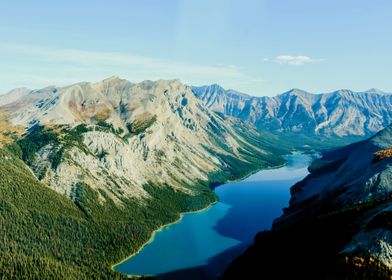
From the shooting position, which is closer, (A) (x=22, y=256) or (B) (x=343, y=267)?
(B) (x=343, y=267)

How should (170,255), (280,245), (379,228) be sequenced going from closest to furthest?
(379,228), (280,245), (170,255)

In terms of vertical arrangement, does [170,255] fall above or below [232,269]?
below

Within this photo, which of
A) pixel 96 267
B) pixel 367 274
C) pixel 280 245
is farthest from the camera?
pixel 96 267

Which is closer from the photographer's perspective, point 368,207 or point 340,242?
point 340,242

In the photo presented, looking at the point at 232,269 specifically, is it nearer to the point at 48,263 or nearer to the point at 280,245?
the point at 280,245

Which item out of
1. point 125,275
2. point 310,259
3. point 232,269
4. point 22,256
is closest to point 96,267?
point 125,275

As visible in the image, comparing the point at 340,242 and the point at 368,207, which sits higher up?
the point at 368,207

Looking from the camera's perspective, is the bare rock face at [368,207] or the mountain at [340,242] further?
the bare rock face at [368,207]

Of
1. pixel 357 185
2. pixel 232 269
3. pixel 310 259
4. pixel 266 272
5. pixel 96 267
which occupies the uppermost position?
pixel 357 185

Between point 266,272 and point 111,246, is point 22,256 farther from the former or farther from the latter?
point 266,272

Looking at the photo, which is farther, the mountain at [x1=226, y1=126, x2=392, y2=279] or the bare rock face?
the bare rock face
